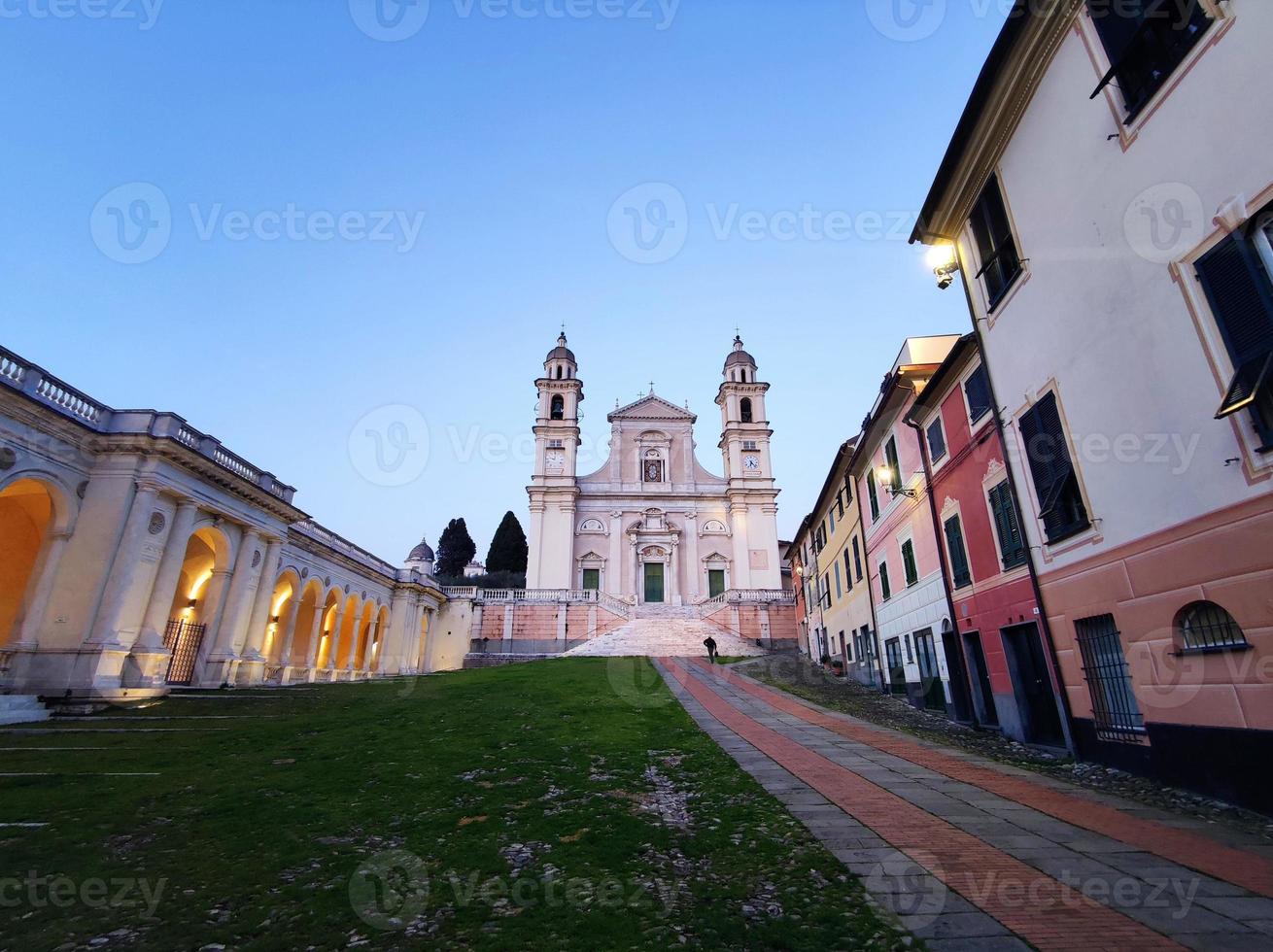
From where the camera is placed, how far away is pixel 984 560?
12523mm

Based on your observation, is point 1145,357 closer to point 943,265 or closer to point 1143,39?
point 1143,39

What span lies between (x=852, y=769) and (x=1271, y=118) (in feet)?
29.3

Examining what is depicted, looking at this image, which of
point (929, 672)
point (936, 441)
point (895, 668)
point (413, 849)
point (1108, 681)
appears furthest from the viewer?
point (895, 668)

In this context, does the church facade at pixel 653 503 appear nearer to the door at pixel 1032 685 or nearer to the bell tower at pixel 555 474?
the bell tower at pixel 555 474

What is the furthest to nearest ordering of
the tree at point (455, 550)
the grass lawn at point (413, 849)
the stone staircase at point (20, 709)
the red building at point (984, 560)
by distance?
the tree at point (455, 550), the stone staircase at point (20, 709), the red building at point (984, 560), the grass lawn at point (413, 849)

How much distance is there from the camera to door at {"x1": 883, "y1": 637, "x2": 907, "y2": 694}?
693 inches

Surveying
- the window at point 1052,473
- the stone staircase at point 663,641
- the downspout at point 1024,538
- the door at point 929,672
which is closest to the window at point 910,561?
the door at point 929,672

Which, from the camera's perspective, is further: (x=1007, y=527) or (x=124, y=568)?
(x=124, y=568)

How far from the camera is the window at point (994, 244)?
10766 mm

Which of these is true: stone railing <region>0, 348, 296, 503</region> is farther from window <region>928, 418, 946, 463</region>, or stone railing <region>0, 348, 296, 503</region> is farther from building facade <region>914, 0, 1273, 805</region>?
building facade <region>914, 0, 1273, 805</region>

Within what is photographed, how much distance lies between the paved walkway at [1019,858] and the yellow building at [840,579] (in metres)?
12.7

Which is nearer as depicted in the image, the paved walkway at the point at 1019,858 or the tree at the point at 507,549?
the paved walkway at the point at 1019,858

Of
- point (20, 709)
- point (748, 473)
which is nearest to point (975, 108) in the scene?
point (20, 709)

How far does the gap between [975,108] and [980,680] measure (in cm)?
1121
